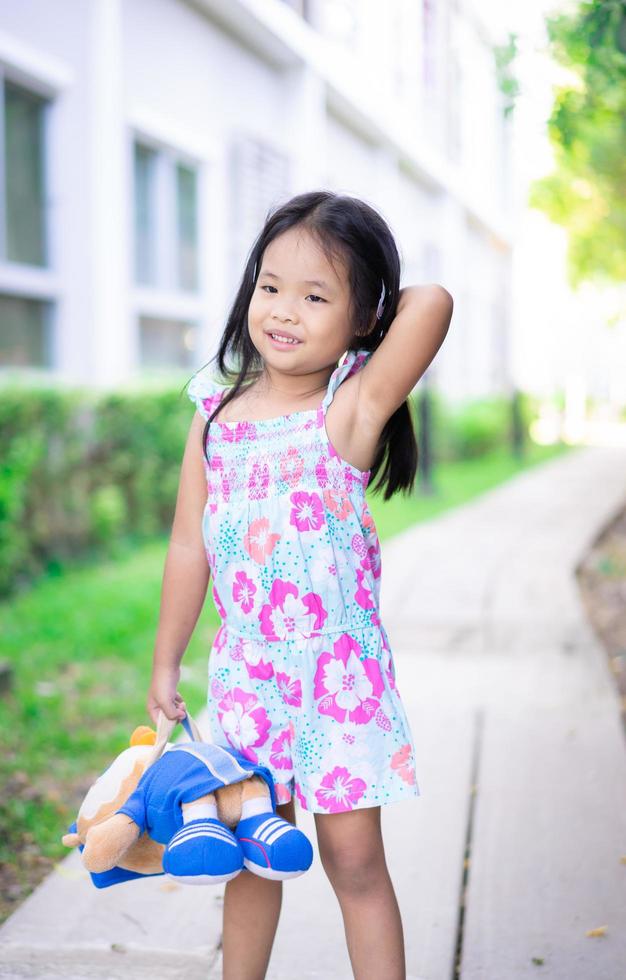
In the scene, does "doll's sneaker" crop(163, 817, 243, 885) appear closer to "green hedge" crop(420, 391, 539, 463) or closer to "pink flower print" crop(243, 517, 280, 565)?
"pink flower print" crop(243, 517, 280, 565)

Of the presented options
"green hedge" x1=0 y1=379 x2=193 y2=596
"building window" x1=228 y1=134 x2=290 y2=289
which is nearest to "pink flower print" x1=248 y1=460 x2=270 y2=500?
"green hedge" x1=0 y1=379 x2=193 y2=596

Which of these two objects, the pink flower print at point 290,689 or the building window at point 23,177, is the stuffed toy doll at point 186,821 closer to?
the pink flower print at point 290,689

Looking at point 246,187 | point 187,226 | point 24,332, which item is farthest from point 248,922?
point 246,187

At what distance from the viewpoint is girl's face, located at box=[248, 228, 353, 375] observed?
1748 mm

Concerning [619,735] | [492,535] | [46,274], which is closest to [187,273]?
[46,274]

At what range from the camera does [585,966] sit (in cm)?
207

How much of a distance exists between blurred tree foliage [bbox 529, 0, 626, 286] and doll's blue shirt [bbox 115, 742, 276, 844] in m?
1.97

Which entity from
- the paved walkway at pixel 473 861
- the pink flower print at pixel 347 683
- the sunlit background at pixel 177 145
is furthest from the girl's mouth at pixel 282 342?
the sunlit background at pixel 177 145

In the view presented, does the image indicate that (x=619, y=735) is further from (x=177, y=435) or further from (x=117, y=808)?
(x=177, y=435)

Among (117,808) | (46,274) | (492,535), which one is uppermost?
(46,274)

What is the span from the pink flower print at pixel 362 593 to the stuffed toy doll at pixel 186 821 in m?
0.31

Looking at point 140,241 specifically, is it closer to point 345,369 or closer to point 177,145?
point 177,145

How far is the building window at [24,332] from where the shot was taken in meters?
6.67

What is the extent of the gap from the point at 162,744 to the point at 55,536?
4.51 meters
